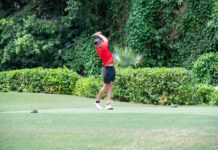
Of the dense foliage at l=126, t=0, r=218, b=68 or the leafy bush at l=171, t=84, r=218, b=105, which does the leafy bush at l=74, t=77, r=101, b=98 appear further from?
the dense foliage at l=126, t=0, r=218, b=68

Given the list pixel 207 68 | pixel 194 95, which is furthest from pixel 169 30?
pixel 194 95

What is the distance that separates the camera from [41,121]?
9242 millimetres

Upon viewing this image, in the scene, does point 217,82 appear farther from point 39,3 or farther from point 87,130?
point 87,130

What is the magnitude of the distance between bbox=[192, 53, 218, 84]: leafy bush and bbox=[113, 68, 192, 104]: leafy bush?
13.1 ft

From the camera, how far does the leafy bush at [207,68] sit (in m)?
20.3

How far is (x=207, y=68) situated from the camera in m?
20.4

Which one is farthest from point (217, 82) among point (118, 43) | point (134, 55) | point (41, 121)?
point (41, 121)

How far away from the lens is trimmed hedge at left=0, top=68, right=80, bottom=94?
1991 centimetres

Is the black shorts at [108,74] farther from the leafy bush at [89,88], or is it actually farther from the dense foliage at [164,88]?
the leafy bush at [89,88]

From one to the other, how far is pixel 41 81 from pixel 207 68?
6.40 metres

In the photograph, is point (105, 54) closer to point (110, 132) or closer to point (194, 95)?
point (194, 95)

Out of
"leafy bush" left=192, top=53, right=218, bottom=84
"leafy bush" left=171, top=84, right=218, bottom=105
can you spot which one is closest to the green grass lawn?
"leafy bush" left=171, top=84, right=218, bottom=105

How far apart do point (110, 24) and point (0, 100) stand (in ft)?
31.8

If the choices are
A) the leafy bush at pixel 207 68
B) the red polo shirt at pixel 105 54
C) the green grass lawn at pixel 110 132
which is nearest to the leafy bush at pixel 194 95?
the leafy bush at pixel 207 68
